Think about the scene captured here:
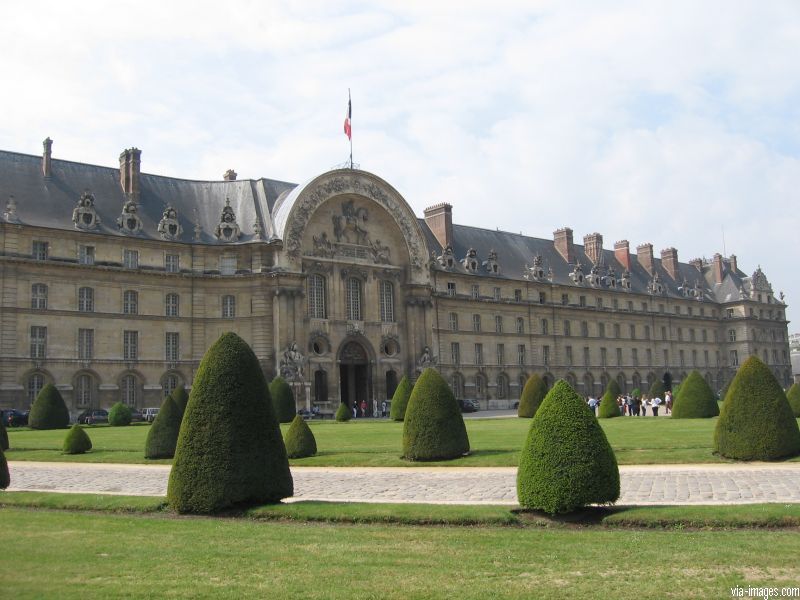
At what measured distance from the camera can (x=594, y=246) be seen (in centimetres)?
8200

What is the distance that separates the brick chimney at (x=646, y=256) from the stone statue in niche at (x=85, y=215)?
58.3 metres

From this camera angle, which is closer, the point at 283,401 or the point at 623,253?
the point at 283,401

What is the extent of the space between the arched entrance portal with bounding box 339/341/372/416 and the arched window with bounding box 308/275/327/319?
3177 millimetres

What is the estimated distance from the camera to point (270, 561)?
10.0m

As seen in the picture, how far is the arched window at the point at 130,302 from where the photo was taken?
49094 mm

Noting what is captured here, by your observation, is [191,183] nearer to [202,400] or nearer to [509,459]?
[509,459]

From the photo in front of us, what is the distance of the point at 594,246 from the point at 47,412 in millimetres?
57161

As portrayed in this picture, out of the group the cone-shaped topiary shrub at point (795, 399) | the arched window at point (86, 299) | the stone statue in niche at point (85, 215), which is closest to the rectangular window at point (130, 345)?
the arched window at point (86, 299)

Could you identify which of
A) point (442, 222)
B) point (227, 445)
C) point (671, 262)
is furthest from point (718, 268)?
point (227, 445)

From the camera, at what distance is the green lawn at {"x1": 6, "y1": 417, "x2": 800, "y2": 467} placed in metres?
22.1

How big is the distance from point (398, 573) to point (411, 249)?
1964 inches

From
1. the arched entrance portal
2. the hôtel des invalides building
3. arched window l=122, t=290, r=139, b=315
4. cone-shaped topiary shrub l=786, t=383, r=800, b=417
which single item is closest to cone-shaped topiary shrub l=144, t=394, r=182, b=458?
the hôtel des invalides building

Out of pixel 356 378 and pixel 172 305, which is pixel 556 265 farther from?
pixel 172 305

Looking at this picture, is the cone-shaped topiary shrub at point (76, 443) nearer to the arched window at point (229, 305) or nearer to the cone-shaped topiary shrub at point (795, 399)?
the arched window at point (229, 305)
